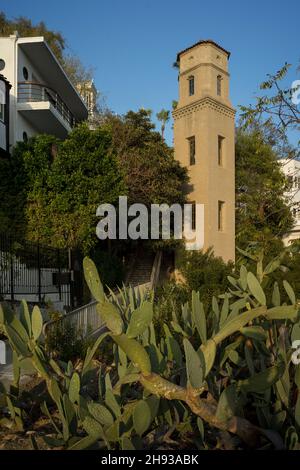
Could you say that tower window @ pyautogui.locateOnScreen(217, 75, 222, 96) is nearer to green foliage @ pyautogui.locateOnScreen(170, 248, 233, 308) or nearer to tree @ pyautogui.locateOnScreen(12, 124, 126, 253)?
green foliage @ pyautogui.locateOnScreen(170, 248, 233, 308)

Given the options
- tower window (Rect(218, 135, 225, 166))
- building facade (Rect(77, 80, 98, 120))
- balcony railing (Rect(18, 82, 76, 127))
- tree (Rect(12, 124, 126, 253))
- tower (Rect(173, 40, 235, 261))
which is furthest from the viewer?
building facade (Rect(77, 80, 98, 120))

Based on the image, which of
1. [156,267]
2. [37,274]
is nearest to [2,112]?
[37,274]

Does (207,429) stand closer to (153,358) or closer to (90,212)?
(153,358)

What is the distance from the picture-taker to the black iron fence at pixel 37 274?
479 inches

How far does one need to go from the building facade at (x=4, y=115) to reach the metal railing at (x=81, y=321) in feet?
35.7

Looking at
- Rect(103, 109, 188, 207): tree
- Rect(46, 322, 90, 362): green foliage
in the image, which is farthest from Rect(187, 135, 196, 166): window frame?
Rect(46, 322, 90, 362): green foliage

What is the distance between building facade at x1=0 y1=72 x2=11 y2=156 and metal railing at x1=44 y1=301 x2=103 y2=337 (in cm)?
1088

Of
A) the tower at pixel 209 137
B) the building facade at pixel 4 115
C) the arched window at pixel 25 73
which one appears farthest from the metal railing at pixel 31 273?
the arched window at pixel 25 73

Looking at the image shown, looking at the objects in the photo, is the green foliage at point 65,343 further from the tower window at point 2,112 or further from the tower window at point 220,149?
the tower window at point 220,149

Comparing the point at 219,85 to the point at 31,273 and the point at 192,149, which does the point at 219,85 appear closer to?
the point at 192,149

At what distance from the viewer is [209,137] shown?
24969 millimetres

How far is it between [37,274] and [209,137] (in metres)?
14.5

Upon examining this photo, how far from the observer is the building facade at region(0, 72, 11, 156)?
60.5ft

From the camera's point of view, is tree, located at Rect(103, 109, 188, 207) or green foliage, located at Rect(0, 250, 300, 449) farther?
tree, located at Rect(103, 109, 188, 207)
